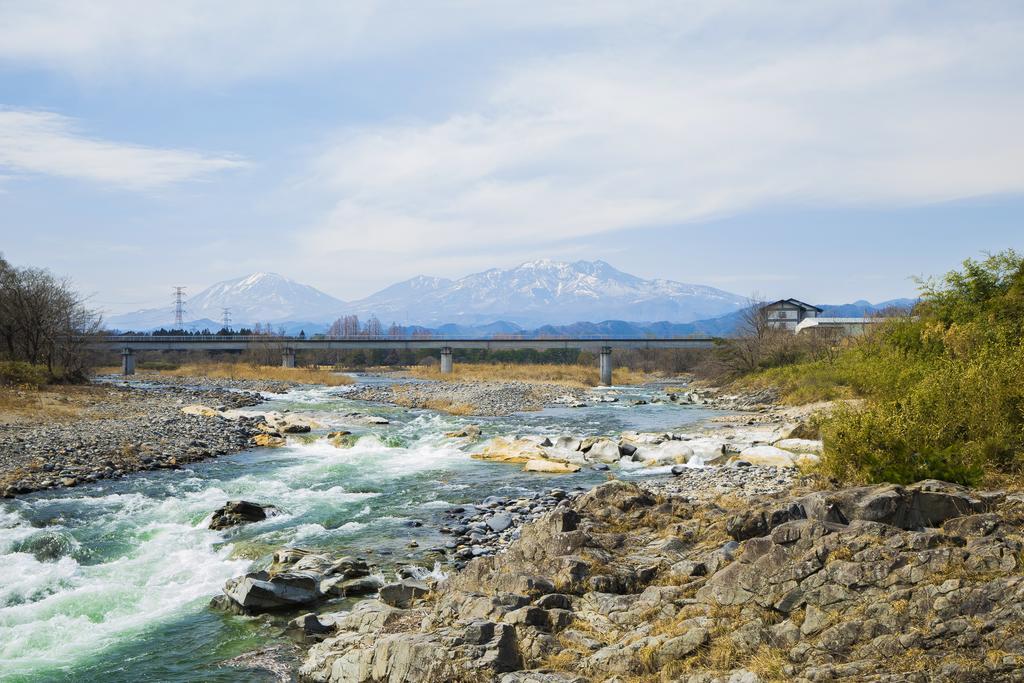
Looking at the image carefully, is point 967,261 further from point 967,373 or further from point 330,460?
point 330,460

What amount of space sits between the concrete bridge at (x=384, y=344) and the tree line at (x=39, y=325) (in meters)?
34.0

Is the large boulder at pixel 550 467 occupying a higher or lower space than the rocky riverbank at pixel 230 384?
lower

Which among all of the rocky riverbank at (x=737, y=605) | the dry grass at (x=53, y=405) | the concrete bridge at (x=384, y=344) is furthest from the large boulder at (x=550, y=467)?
the concrete bridge at (x=384, y=344)

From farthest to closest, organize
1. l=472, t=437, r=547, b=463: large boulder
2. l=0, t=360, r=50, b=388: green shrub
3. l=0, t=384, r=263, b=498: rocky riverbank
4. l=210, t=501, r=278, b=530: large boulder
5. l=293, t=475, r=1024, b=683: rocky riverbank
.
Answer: l=0, t=360, r=50, b=388: green shrub
l=472, t=437, r=547, b=463: large boulder
l=0, t=384, r=263, b=498: rocky riverbank
l=210, t=501, r=278, b=530: large boulder
l=293, t=475, r=1024, b=683: rocky riverbank

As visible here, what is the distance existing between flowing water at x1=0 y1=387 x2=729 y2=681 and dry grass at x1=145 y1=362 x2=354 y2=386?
164 ft

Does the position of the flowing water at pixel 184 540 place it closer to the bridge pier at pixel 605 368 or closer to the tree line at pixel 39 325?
the tree line at pixel 39 325

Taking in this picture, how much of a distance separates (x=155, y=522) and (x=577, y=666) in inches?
581

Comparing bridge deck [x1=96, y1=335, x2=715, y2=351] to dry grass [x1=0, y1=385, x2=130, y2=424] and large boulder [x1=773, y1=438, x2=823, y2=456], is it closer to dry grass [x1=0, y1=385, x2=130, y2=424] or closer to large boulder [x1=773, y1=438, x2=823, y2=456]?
dry grass [x1=0, y1=385, x2=130, y2=424]

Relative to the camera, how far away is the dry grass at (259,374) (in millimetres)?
81125

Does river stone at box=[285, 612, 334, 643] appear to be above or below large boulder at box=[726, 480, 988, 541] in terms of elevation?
below

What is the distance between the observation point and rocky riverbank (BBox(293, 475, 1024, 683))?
785cm

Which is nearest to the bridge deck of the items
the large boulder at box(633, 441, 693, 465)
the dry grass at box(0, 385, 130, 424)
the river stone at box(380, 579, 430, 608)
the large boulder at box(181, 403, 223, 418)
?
the dry grass at box(0, 385, 130, 424)

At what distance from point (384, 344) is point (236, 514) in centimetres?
8022

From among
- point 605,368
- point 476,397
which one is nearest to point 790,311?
point 605,368
